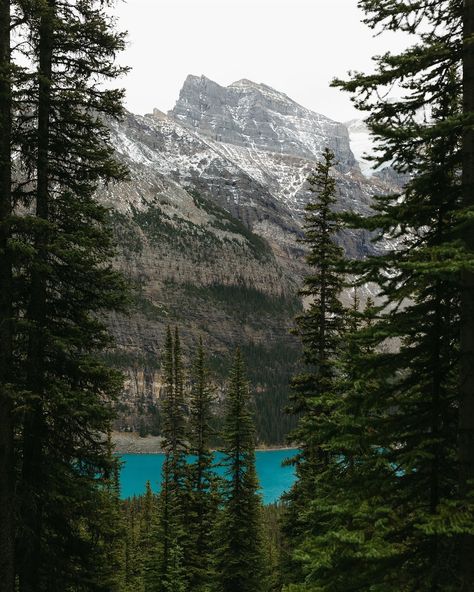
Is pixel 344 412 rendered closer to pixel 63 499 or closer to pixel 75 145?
pixel 63 499

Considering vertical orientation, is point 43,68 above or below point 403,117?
above

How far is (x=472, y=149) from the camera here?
629 cm

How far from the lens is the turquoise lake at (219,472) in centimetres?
11681

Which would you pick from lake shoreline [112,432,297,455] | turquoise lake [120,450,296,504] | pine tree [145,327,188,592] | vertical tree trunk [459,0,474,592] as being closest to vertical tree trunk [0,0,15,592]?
vertical tree trunk [459,0,474,592]

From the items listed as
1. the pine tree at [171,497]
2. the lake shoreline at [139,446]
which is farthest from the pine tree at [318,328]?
the lake shoreline at [139,446]

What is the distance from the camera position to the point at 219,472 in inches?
4085

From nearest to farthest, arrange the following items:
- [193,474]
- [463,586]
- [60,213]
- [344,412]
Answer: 1. [463,586]
2. [344,412]
3. [60,213]
4. [193,474]

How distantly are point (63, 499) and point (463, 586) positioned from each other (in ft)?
24.1

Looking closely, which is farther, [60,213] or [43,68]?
[60,213]

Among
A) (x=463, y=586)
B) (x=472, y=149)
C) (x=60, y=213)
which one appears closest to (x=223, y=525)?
(x=60, y=213)

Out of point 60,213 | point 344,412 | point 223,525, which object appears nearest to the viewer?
point 344,412

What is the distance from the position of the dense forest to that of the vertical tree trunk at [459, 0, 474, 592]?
2 centimetres

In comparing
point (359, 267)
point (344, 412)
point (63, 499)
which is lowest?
point (63, 499)

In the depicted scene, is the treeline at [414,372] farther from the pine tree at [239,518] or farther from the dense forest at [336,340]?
the pine tree at [239,518]
